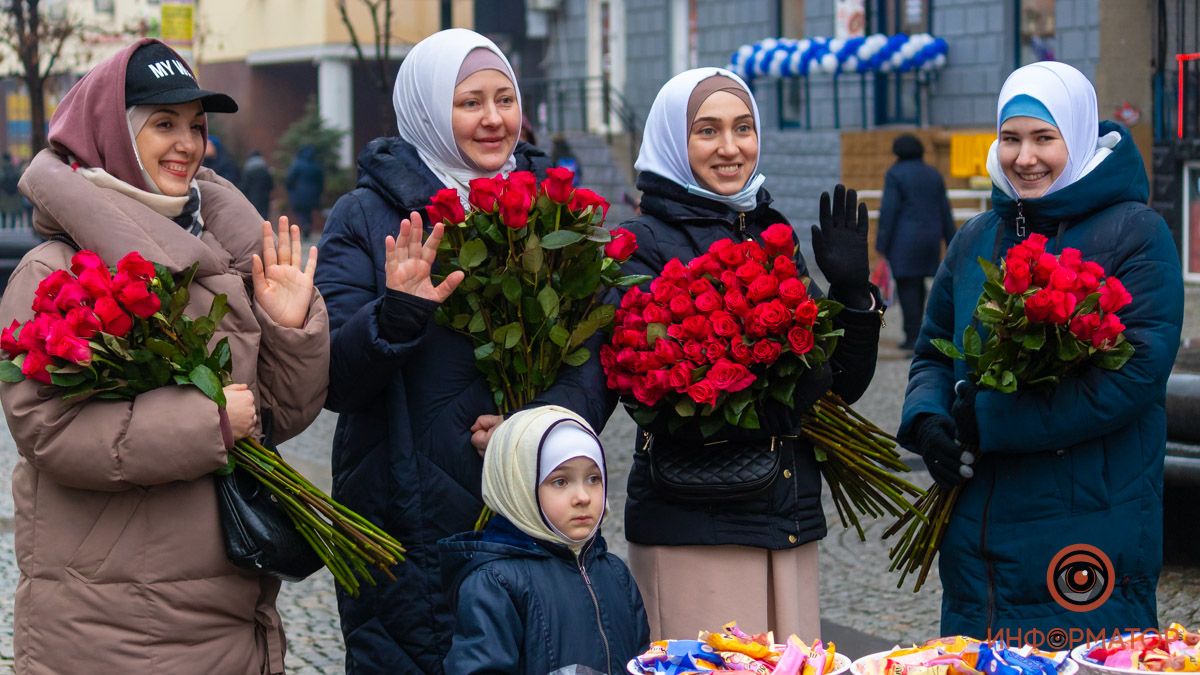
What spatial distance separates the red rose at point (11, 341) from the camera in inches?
139

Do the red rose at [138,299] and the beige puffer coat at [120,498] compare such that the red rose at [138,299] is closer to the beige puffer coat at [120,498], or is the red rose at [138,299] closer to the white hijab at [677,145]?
the beige puffer coat at [120,498]

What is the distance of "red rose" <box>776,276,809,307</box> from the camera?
3932 mm

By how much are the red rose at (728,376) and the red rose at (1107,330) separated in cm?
80

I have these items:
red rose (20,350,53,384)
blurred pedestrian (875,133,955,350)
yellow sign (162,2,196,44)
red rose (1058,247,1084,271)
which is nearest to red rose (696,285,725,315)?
red rose (1058,247,1084,271)

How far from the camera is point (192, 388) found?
11.8 feet

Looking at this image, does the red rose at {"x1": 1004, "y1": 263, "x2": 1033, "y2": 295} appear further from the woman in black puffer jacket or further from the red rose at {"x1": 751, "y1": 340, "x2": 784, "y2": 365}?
the red rose at {"x1": 751, "y1": 340, "x2": 784, "y2": 365}

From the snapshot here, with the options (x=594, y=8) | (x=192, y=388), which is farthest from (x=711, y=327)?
(x=594, y=8)

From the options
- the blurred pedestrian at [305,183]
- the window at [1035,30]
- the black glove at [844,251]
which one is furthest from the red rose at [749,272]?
the blurred pedestrian at [305,183]

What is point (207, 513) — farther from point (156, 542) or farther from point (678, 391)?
point (678, 391)

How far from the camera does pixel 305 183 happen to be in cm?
2652

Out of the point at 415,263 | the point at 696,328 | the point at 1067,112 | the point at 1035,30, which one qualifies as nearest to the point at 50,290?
the point at 415,263

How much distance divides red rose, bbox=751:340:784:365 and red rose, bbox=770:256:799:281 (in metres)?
0.18

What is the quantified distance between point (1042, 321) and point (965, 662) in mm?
1013

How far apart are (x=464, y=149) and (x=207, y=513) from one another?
3.71 feet
